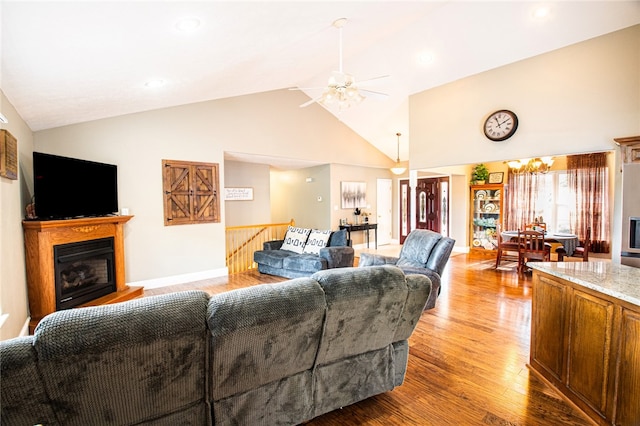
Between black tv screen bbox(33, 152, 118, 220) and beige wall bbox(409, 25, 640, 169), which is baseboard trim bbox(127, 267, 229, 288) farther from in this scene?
beige wall bbox(409, 25, 640, 169)

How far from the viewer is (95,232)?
397 centimetres

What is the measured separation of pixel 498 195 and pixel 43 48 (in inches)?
337

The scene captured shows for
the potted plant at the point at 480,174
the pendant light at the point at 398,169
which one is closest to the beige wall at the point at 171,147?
the pendant light at the point at 398,169

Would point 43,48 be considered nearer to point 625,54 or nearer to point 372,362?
point 372,362

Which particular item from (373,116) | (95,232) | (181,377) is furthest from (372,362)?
(373,116)

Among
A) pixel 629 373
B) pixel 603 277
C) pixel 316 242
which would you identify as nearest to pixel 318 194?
pixel 316 242

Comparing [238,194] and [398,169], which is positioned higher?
[398,169]

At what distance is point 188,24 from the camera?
2432 millimetres

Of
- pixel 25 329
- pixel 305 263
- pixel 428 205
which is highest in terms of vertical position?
pixel 428 205

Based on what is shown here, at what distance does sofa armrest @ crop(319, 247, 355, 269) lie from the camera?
16.6ft

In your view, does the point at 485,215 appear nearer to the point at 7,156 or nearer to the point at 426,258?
the point at 426,258

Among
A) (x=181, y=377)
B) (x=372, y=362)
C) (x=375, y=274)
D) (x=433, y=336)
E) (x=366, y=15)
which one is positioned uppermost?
(x=366, y=15)

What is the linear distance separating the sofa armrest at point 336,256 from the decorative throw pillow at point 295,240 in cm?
70

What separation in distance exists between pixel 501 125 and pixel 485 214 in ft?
12.1
